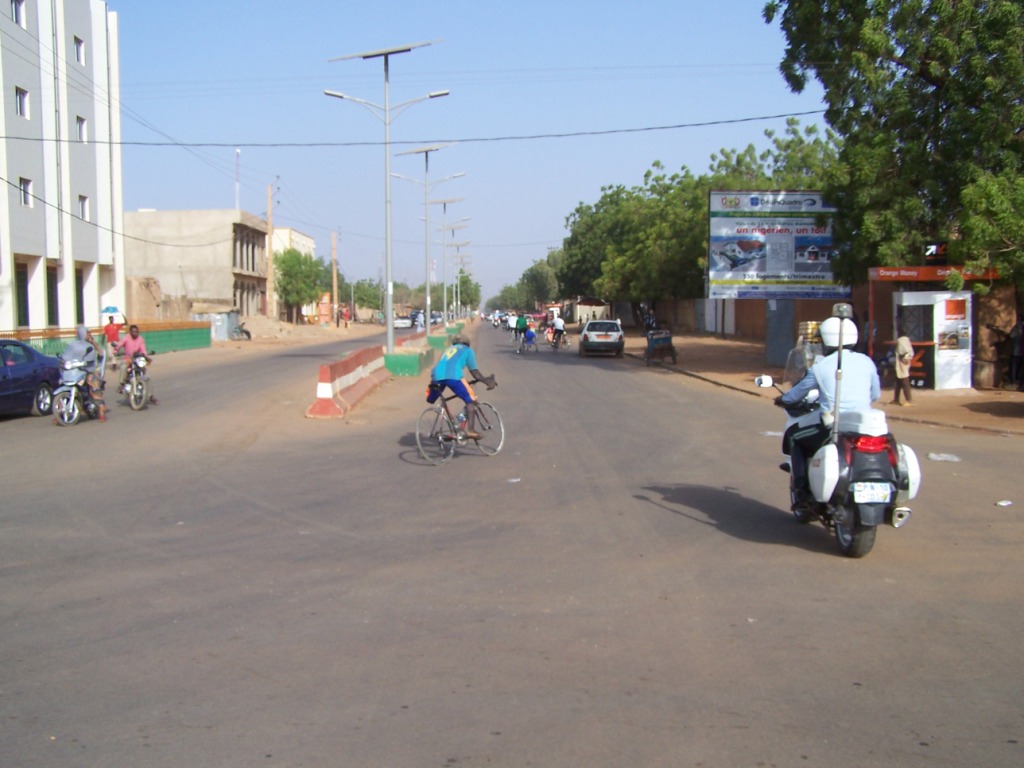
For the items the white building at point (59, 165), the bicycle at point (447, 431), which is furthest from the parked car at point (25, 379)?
the white building at point (59, 165)

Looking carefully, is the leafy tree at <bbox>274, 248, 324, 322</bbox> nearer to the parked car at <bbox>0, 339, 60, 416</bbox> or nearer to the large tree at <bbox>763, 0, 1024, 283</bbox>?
the large tree at <bbox>763, 0, 1024, 283</bbox>

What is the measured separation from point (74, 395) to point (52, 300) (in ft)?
89.8

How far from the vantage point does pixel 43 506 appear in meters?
9.75

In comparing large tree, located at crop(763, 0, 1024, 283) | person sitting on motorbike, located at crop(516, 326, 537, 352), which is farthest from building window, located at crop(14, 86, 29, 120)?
large tree, located at crop(763, 0, 1024, 283)

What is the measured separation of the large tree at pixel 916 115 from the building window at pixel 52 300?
3060 cm

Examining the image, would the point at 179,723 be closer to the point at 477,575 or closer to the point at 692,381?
the point at 477,575

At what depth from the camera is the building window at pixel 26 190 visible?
37.5 metres

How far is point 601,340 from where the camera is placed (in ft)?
130

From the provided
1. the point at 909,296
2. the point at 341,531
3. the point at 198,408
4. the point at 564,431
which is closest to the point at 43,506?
the point at 341,531

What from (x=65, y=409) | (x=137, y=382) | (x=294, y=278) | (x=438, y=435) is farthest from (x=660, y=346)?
(x=294, y=278)

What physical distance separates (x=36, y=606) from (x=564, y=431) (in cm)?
1003

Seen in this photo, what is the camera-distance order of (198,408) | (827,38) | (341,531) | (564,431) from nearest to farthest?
(341,531) → (564,431) → (198,408) → (827,38)

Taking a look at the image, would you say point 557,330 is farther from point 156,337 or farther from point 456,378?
point 456,378

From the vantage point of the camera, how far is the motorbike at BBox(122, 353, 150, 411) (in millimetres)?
19047
